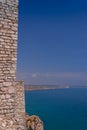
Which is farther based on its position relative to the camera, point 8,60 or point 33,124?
point 33,124

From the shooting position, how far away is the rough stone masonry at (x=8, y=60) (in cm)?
982

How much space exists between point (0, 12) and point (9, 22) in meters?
0.49

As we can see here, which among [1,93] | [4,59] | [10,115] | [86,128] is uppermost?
[4,59]

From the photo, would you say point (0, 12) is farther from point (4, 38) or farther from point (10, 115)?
point (10, 115)

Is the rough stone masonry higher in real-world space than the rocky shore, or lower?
higher

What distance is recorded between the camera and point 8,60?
32.8ft

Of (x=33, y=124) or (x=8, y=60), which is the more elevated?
(x=8, y=60)

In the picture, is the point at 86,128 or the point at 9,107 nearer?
the point at 9,107

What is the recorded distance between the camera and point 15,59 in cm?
1020

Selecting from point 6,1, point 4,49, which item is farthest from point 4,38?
point 6,1

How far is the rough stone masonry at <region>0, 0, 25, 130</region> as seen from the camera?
9820mm

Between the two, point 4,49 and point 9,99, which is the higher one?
point 4,49

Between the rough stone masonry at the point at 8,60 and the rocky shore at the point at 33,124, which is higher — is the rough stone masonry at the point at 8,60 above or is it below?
above

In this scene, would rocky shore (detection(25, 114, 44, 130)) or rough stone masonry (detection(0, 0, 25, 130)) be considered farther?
rocky shore (detection(25, 114, 44, 130))
